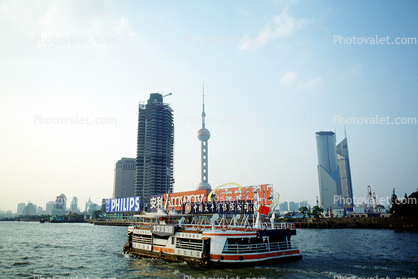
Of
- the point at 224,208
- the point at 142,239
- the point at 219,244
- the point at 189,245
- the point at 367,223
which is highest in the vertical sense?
the point at 224,208

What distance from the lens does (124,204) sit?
131500 mm

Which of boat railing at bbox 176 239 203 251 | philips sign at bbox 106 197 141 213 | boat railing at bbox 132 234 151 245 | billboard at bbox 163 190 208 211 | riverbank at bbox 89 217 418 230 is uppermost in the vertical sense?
billboard at bbox 163 190 208 211

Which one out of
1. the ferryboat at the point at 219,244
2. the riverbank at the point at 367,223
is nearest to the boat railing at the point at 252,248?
the ferryboat at the point at 219,244

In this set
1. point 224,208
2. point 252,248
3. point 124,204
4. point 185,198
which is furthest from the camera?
point 124,204

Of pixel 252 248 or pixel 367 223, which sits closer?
pixel 252 248

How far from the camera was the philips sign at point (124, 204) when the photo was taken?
12611cm

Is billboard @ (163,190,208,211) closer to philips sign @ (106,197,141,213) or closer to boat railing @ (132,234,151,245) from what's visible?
boat railing @ (132,234,151,245)

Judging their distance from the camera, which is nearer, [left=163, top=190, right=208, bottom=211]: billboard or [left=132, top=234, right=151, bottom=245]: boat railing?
[left=132, top=234, right=151, bottom=245]: boat railing

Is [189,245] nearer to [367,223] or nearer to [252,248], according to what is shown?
[252,248]

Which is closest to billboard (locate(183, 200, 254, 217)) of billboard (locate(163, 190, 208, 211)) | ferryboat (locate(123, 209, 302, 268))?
ferryboat (locate(123, 209, 302, 268))

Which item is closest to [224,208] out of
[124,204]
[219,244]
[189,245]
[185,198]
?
[189,245]

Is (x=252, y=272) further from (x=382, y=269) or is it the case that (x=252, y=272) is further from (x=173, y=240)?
(x=382, y=269)

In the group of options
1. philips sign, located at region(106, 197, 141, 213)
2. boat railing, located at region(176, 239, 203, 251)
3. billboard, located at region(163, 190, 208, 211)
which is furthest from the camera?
philips sign, located at region(106, 197, 141, 213)

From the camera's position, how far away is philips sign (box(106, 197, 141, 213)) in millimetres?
126113
